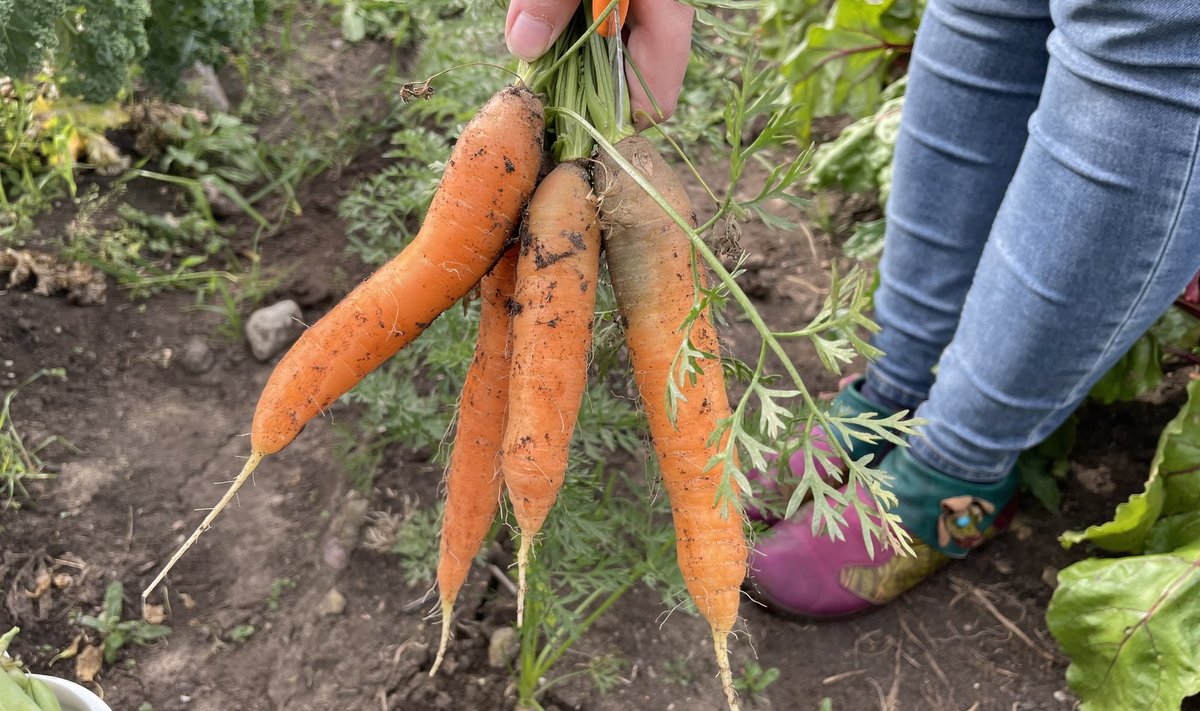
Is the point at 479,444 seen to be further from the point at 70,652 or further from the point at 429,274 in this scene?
the point at 70,652

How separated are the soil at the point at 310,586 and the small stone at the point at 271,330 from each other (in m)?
0.06

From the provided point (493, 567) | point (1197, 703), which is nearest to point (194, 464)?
point (493, 567)

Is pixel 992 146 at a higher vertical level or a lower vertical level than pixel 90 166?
higher

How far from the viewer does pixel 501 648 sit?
1.62m

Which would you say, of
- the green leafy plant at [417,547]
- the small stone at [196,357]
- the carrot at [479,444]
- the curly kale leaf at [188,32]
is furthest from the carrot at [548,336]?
the curly kale leaf at [188,32]

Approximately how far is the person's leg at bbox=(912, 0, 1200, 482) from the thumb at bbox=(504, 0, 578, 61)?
2.26 ft

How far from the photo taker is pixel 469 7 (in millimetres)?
1504

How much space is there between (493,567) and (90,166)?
1.48 meters

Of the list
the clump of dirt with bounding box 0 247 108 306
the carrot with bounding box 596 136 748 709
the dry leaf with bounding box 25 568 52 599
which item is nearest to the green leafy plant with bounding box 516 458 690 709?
the carrot with bounding box 596 136 748 709

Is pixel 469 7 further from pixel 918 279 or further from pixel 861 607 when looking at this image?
pixel 861 607

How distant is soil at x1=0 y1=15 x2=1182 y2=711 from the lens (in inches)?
61.2

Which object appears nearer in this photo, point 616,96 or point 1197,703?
point 616,96

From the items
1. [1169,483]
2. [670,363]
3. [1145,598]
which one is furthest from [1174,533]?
[670,363]

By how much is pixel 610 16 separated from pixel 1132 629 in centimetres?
129
